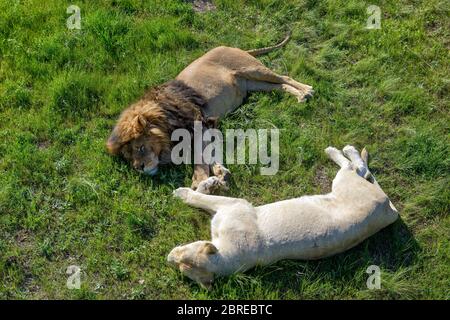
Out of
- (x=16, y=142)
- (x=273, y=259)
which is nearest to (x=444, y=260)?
(x=273, y=259)

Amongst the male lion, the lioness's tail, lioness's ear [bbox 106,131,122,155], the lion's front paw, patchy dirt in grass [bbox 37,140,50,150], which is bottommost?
the lion's front paw

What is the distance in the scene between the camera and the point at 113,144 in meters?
6.58

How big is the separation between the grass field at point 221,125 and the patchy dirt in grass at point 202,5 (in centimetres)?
18

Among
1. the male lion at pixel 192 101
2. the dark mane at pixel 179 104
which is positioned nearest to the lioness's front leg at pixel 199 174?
the male lion at pixel 192 101

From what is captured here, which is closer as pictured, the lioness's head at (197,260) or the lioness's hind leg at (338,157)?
the lioness's head at (197,260)

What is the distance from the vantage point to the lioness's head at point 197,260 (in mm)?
5371

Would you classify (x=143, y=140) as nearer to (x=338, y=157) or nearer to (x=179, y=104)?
(x=179, y=104)

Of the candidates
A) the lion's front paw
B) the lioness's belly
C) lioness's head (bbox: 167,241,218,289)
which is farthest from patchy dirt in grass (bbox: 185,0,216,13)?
lioness's head (bbox: 167,241,218,289)

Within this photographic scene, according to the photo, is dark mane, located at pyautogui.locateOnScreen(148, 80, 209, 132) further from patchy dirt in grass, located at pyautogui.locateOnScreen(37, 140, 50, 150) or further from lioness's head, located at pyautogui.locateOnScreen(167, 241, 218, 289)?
lioness's head, located at pyautogui.locateOnScreen(167, 241, 218, 289)

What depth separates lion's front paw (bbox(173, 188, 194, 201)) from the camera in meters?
6.21

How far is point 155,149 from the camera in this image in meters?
6.57

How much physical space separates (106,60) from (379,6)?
380cm

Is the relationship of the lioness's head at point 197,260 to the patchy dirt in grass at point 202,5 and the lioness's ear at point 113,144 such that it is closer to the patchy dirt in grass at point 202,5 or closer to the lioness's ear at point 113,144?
the lioness's ear at point 113,144

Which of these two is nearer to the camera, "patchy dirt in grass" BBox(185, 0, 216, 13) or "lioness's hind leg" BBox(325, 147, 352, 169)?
"lioness's hind leg" BBox(325, 147, 352, 169)
